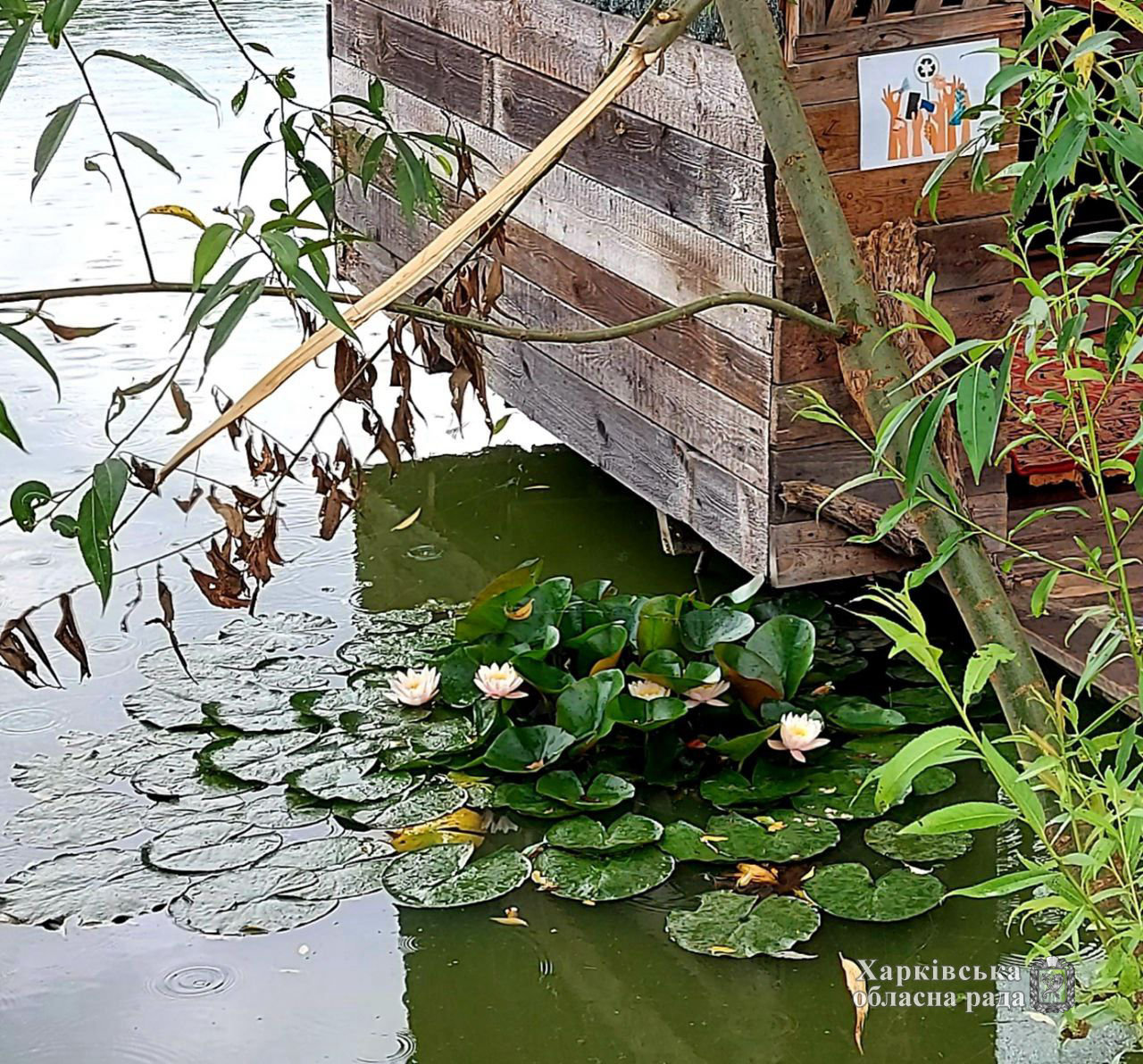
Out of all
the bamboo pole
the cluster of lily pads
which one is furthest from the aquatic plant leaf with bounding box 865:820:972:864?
the bamboo pole

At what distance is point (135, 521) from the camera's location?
3.60m

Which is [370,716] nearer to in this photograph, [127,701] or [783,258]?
[127,701]

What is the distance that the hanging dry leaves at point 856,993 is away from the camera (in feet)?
6.41

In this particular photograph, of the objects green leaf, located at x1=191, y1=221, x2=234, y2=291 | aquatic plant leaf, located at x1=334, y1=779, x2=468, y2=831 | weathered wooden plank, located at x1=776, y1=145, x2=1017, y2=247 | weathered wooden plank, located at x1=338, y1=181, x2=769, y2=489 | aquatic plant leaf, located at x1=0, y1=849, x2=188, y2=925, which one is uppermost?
green leaf, located at x1=191, y1=221, x2=234, y2=291

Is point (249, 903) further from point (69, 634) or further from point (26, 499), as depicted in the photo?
point (26, 499)

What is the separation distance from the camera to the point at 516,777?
2510mm

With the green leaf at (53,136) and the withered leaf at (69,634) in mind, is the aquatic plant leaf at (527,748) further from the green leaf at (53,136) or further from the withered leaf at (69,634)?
the green leaf at (53,136)

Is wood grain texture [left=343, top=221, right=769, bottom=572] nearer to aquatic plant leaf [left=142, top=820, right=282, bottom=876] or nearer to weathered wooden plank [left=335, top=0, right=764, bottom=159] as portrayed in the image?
weathered wooden plank [left=335, top=0, right=764, bottom=159]

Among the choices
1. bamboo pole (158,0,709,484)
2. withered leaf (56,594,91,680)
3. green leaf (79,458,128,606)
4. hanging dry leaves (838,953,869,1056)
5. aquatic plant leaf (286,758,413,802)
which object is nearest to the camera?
green leaf (79,458,128,606)

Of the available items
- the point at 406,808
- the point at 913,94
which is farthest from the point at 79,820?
the point at 913,94

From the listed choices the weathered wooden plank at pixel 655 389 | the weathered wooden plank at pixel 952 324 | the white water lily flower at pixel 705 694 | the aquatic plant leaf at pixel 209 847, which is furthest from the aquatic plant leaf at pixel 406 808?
the weathered wooden plank at pixel 952 324

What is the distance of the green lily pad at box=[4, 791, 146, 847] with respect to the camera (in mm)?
2402

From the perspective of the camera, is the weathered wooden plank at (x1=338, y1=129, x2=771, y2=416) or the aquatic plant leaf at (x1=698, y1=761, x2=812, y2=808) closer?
the aquatic plant leaf at (x1=698, y1=761, x2=812, y2=808)

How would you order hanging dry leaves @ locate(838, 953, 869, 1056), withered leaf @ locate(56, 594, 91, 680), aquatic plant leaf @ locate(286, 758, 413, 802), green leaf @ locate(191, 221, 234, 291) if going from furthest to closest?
aquatic plant leaf @ locate(286, 758, 413, 802) → hanging dry leaves @ locate(838, 953, 869, 1056) → withered leaf @ locate(56, 594, 91, 680) → green leaf @ locate(191, 221, 234, 291)
